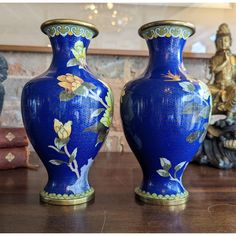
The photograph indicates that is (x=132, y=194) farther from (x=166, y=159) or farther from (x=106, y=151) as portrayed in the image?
(x=106, y=151)

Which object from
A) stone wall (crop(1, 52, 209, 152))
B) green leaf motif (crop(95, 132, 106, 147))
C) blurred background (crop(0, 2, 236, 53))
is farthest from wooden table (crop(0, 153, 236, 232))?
blurred background (crop(0, 2, 236, 53))

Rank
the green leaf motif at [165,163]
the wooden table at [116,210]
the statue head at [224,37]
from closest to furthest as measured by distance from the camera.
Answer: the wooden table at [116,210], the green leaf motif at [165,163], the statue head at [224,37]

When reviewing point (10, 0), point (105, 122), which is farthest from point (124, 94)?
point (10, 0)

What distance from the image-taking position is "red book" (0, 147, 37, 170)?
2.49 feet

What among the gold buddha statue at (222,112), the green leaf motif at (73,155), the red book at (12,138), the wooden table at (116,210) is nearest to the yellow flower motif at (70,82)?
the green leaf motif at (73,155)

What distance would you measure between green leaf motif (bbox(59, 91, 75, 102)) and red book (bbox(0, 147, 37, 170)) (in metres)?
0.37

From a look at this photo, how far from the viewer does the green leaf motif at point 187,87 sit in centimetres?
51

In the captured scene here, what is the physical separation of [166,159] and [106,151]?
1.86 feet

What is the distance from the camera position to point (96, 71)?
3.51 ft

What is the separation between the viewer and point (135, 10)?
102cm

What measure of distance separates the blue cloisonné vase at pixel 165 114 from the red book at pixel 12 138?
13.8 inches

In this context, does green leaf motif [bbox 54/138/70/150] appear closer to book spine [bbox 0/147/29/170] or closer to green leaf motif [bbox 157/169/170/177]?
green leaf motif [bbox 157/169/170/177]

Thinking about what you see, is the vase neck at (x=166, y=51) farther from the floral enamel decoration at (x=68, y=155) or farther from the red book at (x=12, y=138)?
the red book at (x=12, y=138)

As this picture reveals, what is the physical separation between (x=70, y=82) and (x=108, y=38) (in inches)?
22.3
